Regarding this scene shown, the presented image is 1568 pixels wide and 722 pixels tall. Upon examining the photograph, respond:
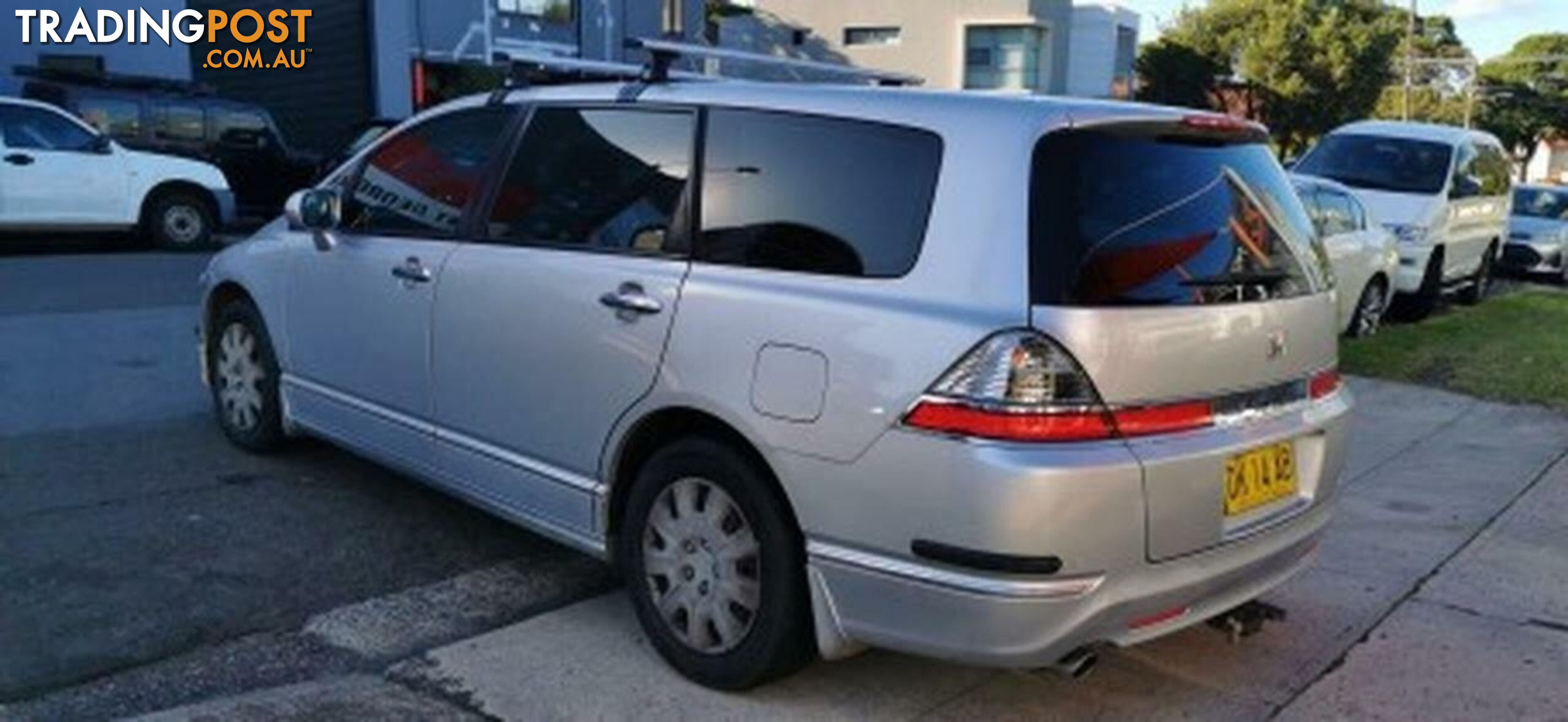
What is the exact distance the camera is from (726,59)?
4555 mm

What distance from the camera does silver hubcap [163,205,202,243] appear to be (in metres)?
14.3

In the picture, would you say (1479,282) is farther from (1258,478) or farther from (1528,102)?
(1528,102)

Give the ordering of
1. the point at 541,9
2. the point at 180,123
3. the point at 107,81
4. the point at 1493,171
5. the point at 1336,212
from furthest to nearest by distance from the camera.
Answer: the point at 541,9 → the point at 180,123 → the point at 107,81 → the point at 1493,171 → the point at 1336,212

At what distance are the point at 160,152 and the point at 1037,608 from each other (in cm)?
1491

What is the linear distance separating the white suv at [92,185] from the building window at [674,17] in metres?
15.9

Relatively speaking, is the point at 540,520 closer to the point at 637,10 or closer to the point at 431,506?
the point at 431,506

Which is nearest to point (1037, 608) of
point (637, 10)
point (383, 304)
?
point (383, 304)

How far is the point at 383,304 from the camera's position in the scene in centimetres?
477

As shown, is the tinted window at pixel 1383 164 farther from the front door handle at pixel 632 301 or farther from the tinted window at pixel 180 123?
the tinted window at pixel 180 123

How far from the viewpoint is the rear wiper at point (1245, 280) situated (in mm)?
3373

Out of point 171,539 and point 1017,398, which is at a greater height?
point 1017,398

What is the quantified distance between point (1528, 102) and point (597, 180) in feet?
245

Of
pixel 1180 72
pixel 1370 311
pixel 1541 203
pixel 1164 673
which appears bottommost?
pixel 1164 673

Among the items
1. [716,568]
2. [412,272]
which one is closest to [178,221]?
[412,272]
